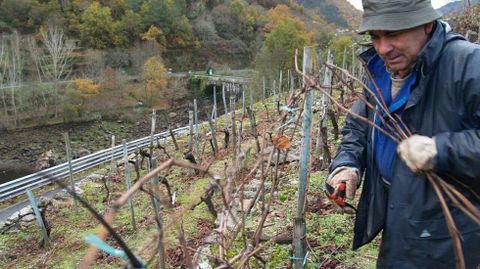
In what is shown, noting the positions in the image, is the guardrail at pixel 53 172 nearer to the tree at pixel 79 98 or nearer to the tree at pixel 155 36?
the tree at pixel 79 98

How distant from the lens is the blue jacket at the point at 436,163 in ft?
4.00

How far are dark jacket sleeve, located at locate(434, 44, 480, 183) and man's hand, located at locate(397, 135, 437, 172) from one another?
0.02 metres

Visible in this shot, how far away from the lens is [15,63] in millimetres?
33375

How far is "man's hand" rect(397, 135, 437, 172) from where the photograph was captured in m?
1.19

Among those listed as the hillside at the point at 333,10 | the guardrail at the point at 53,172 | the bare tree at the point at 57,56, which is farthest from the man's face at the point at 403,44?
the hillside at the point at 333,10

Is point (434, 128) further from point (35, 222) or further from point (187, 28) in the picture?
point (187, 28)

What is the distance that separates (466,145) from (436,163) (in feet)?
0.35

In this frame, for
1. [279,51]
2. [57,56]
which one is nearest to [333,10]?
[57,56]

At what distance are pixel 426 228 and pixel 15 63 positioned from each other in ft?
123

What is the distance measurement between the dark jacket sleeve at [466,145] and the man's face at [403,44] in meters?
0.17

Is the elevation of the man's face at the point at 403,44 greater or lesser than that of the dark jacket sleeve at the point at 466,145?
greater

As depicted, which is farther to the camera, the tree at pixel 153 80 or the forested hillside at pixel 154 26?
the forested hillside at pixel 154 26

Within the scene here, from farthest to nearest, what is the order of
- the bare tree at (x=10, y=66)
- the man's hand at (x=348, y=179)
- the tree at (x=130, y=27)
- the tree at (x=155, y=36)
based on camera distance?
the tree at (x=155, y=36)
the tree at (x=130, y=27)
the bare tree at (x=10, y=66)
the man's hand at (x=348, y=179)

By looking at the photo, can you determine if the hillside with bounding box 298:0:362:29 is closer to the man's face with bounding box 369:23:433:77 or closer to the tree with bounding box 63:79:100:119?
the tree with bounding box 63:79:100:119
